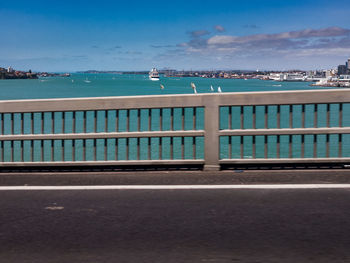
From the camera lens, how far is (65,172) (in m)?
8.05

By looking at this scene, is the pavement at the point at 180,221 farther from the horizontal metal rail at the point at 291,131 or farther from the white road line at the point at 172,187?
the horizontal metal rail at the point at 291,131

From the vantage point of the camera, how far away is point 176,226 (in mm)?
4820

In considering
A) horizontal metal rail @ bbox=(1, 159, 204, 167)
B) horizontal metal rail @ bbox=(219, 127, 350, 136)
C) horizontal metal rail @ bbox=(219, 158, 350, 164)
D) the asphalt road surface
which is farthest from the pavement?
horizontal metal rail @ bbox=(219, 127, 350, 136)

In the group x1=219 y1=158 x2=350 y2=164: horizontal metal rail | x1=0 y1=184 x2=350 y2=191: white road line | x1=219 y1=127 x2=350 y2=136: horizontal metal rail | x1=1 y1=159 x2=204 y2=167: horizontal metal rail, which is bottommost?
x1=0 y1=184 x2=350 y2=191: white road line

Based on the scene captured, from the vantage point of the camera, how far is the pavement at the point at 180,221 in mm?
4051

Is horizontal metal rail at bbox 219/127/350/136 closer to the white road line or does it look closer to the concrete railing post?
the concrete railing post

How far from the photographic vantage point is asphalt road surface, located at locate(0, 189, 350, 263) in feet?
13.2

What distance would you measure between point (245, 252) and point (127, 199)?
88.8 inches

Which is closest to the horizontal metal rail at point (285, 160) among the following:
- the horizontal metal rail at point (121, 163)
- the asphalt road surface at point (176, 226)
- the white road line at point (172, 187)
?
the horizontal metal rail at point (121, 163)

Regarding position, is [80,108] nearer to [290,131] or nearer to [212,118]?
[212,118]

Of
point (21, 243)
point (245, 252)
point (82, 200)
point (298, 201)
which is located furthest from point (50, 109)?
point (245, 252)

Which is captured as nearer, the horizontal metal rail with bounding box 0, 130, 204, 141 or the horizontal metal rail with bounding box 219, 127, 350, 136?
the horizontal metal rail with bounding box 219, 127, 350, 136

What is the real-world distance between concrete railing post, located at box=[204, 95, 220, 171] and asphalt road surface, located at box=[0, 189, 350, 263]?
146cm

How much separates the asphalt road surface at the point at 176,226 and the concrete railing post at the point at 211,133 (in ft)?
4.79
